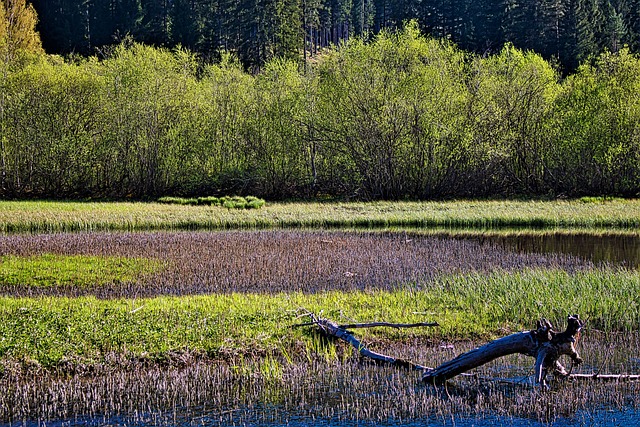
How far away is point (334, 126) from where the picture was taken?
51.2 meters

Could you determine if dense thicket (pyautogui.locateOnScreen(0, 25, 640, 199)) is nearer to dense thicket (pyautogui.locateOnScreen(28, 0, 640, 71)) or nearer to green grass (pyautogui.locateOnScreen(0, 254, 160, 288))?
dense thicket (pyautogui.locateOnScreen(28, 0, 640, 71))

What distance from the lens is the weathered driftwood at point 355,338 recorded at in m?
11.1

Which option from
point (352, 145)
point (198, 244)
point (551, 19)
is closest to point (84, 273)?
point (198, 244)

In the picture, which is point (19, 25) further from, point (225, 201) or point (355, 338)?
point (355, 338)

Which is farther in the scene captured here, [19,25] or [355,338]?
[19,25]

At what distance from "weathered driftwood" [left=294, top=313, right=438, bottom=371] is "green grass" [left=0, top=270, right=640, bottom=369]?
15.3 inches

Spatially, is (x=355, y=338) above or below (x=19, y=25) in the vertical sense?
below

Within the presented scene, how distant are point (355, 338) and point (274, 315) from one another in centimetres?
211

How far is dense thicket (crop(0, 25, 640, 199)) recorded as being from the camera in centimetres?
4866

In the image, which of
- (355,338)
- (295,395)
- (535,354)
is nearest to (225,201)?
(355,338)

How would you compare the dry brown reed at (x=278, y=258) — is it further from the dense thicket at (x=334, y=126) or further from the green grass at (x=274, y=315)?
the dense thicket at (x=334, y=126)

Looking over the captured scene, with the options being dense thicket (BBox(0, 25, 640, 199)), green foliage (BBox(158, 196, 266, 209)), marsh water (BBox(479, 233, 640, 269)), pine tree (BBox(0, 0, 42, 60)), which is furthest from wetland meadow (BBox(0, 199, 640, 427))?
pine tree (BBox(0, 0, 42, 60))

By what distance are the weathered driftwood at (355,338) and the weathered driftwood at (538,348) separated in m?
0.98

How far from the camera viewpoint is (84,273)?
19781 mm
